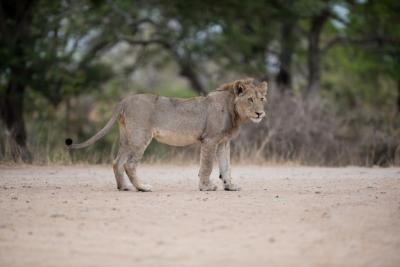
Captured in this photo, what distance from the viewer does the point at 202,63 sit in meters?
25.2

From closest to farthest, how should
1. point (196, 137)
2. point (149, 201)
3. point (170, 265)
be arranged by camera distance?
point (170, 265) < point (149, 201) < point (196, 137)

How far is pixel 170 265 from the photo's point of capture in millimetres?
5477

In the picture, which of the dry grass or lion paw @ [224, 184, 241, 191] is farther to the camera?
the dry grass

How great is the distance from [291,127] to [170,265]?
11.7 metres

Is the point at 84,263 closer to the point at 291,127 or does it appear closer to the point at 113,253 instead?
the point at 113,253

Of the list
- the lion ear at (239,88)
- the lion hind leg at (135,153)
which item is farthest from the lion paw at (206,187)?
the lion ear at (239,88)

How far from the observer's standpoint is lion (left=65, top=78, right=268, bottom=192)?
9.34 metres

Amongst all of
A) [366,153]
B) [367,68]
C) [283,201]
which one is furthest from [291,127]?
[367,68]

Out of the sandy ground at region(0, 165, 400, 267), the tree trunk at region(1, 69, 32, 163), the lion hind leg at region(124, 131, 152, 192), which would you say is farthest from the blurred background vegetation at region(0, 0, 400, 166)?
the sandy ground at region(0, 165, 400, 267)

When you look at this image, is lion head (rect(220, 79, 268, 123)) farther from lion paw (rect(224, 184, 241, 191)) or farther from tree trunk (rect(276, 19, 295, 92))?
tree trunk (rect(276, 19, 295, 92))

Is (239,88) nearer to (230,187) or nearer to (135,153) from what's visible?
(230,187)

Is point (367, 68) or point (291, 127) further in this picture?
point (367, 68)

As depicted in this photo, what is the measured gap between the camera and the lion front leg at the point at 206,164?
9.41 m

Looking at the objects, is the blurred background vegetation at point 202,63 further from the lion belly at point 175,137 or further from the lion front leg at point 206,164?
the lion front leg at point 206,164
